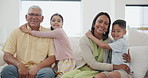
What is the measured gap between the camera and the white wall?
599 cm

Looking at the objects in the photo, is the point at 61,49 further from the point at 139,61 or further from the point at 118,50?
the point at 139,61

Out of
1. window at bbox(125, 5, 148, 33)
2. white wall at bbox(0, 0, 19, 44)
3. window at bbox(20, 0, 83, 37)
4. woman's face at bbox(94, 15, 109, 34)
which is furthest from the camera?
window at bbox(20, 0, 83, 37)

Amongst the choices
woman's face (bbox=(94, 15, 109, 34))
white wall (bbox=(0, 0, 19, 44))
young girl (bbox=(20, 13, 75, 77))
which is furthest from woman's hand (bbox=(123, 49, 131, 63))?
white wall (bbox=(0, 0, 19, 44))

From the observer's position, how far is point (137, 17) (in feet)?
21.1

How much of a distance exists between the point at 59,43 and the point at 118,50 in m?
0.67

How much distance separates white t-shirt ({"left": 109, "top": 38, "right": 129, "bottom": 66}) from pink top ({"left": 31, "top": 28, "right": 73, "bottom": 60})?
509 mm

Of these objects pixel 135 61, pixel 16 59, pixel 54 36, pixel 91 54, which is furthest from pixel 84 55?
pixel 16 59

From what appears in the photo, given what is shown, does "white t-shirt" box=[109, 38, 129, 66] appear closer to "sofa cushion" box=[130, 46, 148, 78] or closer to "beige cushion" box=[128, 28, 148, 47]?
"sofa cushion" box=[130, 46, 148, 78]

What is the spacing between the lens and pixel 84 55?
2094mm

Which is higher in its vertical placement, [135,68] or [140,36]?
[140,36]

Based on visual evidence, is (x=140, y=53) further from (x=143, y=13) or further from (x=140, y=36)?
(x=143, y=13)

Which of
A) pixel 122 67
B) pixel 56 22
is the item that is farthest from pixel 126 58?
pixel 56 22

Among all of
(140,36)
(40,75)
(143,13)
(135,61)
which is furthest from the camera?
(143,13)

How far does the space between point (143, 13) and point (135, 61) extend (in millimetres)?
4681
